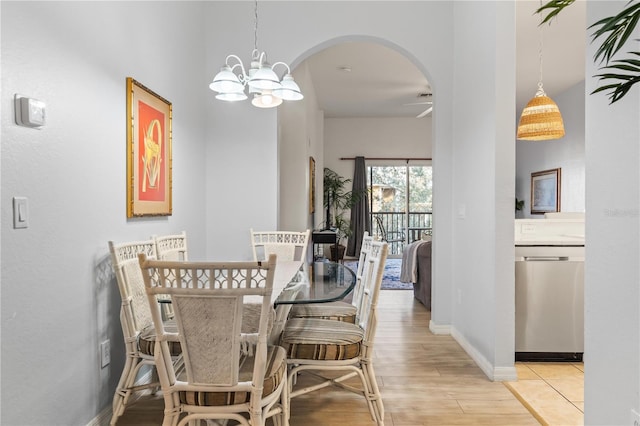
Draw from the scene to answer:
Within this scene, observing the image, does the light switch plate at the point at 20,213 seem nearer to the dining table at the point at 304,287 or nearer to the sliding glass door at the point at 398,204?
the dining table at the point at 304,287

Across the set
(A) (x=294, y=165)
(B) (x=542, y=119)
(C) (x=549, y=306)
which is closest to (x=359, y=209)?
(A) (x=294, y=165)

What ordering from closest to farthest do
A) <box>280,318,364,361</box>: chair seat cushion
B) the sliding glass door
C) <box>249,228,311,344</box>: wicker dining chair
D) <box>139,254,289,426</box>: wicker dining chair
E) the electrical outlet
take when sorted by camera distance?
<box>139,254,289,426</box>: wicker dining chair, <box>280,318,364,361</box>: chair seat cushion, the electrical outlet, <box>249,228,311,344</box>: wicker dining chair, the sliding glass door

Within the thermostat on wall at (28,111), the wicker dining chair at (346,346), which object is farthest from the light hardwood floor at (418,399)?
the thermostat on wall at (28,111)

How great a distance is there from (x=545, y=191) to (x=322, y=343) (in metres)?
7.45

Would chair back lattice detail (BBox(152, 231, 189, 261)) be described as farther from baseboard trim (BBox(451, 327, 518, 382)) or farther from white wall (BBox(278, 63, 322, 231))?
white wall (BBox(278, 63, 322, 231))

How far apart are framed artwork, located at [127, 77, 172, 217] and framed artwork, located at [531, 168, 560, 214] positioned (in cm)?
695

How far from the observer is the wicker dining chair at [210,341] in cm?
149

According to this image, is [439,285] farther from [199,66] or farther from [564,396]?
[199,66]

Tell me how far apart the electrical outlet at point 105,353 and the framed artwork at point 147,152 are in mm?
727

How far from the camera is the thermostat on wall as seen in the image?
1.68 metres

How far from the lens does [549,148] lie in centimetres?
817

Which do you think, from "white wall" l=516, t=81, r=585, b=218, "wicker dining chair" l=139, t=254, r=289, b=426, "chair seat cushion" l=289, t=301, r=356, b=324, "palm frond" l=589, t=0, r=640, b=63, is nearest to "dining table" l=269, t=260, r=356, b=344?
"chair seat cushion" l=289, t=301, r=356, b=324

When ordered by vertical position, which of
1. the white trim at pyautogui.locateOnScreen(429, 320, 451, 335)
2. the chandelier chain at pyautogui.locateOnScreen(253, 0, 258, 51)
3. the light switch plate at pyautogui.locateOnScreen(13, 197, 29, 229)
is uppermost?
the chandelier chain at pyautogui.locateOnScreen(253, 0, 258, 51)

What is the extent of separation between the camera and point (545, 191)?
27.0ft
